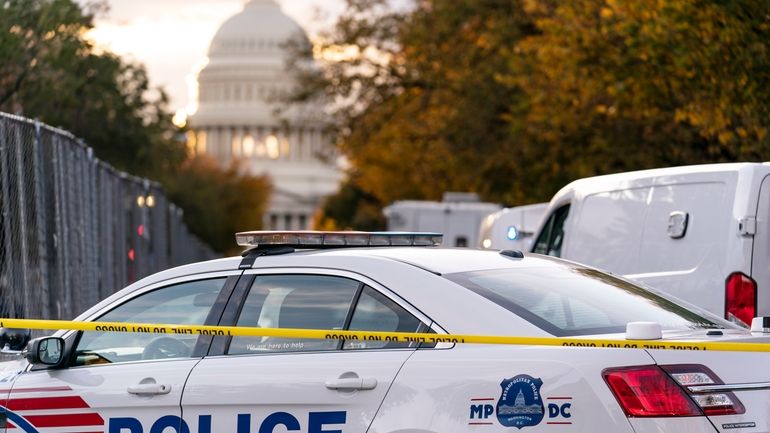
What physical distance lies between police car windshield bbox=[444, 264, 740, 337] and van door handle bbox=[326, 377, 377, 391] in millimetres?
529

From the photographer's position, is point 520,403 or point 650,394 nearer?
point 650,394

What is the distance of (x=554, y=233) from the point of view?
44.9 feet

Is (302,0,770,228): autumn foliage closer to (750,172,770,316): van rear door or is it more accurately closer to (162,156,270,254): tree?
(750,172,770,316): van rear door

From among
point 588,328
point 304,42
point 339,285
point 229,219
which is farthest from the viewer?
point 229,219

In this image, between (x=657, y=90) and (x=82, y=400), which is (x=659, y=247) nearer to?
(x=82, y=400)

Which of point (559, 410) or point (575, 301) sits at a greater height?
point (575, 301)

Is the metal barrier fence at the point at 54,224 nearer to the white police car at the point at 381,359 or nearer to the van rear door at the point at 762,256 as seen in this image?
the white police car at the point at 381,359

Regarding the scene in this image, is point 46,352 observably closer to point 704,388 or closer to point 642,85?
point 704,388

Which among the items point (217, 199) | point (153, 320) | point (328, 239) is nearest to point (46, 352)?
point (153, 320)

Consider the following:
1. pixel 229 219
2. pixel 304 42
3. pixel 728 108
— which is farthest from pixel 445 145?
pixel 229 219

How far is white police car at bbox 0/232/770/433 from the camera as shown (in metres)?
6.08

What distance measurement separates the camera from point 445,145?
3759cm

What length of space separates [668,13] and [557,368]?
544 inches

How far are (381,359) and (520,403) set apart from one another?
→ 0.66 m
